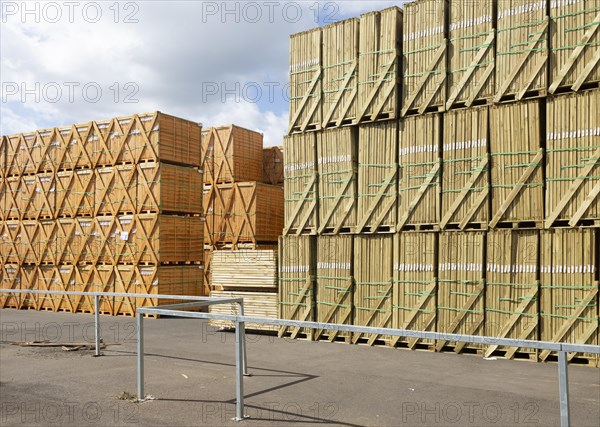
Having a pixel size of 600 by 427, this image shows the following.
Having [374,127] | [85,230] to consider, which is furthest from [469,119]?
[85,230]

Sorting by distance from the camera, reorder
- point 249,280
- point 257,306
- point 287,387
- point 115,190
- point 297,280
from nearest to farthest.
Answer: point 287,387
point 297,280
point 257,306
point 249,280
point 115,190

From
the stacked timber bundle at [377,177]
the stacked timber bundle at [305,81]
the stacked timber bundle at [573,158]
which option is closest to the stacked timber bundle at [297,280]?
the stacked timber bundle at [377,177]

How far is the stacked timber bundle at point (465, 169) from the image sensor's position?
38.6 feet

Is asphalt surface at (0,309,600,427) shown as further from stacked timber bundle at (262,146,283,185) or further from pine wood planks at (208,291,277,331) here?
stacked timber bundle at (262,146,283,185)

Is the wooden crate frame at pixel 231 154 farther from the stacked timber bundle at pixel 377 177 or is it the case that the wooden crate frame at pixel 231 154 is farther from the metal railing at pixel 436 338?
the metal railing at pixel 436 338

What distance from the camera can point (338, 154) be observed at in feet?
44.9

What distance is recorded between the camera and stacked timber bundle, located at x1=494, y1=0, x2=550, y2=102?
11312 millimetres

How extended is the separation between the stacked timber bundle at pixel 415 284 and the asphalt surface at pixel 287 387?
0.67 meters

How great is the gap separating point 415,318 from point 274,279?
153 inches

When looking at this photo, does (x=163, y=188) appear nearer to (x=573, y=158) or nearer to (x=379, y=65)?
(x=379, y=65)

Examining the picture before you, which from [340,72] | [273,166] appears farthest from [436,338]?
[273,166]

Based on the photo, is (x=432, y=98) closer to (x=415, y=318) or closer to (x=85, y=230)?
(x=415, y=318)

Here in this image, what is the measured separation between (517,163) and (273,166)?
43.2ft

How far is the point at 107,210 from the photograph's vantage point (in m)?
19.4
